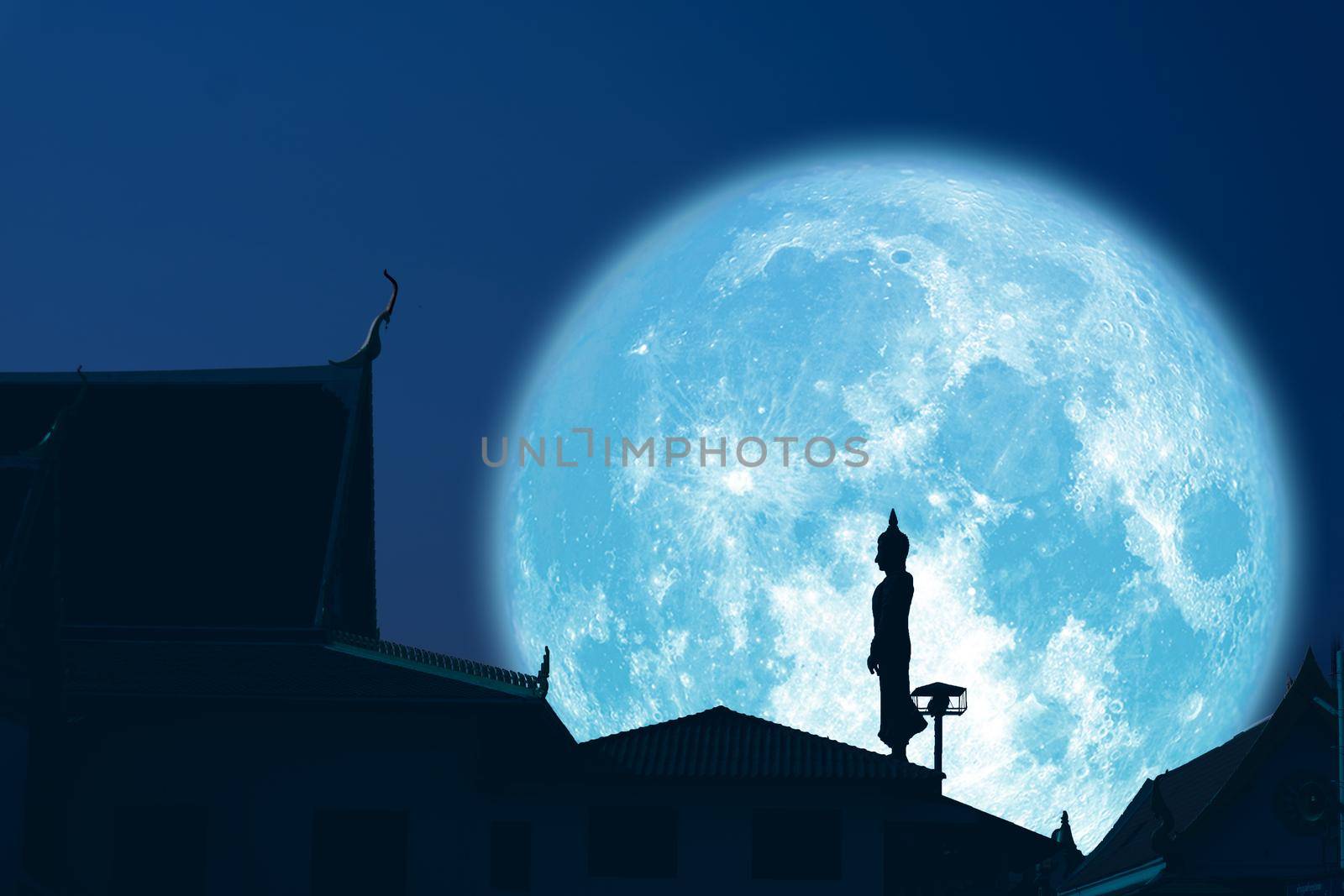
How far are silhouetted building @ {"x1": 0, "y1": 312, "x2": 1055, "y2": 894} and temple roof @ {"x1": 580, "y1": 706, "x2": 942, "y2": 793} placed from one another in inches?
2.6

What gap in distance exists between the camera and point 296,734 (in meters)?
26.2

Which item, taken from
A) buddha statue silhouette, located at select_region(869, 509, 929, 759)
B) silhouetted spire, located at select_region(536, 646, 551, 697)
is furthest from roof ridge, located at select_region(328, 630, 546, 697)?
buddha statue silhouette, located at select_region(869, 509, 929, 759)

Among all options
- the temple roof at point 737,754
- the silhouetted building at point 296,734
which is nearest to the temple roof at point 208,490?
the silhouetted building at point 296,734

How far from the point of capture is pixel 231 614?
2808cm

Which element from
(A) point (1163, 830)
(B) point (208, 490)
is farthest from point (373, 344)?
(A) point (1163, 830)

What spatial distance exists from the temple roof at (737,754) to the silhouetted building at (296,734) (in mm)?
66

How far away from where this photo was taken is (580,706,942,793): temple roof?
93.9ft

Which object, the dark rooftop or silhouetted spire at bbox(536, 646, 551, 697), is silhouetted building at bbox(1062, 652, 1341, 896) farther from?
silhouetted spire at bbox(536, 646, 551, 697)

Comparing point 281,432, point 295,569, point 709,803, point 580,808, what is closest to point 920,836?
point 709,803

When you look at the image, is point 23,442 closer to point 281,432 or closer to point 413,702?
point 281,432

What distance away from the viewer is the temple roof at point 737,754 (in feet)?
93.9

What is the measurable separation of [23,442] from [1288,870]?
3160 cm

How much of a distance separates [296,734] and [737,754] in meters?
8.37

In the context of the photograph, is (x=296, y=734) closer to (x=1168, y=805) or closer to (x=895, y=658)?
(x=895, y=658)
